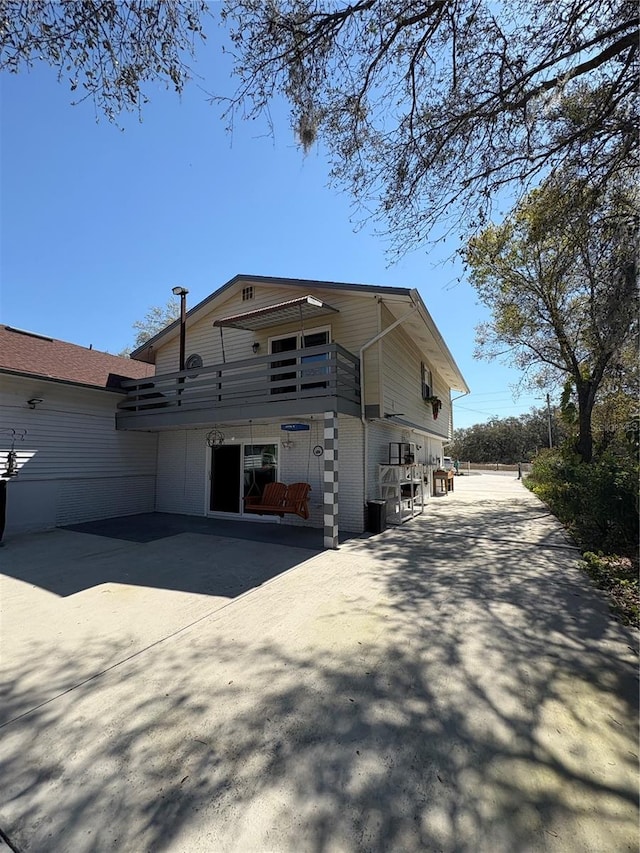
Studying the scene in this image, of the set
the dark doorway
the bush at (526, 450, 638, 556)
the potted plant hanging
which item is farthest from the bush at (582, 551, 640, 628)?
the potted plant hanging

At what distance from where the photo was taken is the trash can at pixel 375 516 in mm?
8609

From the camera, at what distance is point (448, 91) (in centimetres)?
512

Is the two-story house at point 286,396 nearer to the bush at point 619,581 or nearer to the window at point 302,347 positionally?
the window at point 302,347

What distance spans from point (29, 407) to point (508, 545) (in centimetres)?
1071

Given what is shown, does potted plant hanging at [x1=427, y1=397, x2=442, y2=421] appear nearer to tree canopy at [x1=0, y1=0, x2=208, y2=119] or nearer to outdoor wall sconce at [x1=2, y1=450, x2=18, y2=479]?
tree canopy at [x1=0, y1=0, x2=208, y2=119]

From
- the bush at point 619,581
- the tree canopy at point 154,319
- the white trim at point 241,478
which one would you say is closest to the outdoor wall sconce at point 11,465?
the white trim at point 241,478

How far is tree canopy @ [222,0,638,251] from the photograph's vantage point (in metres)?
4.43

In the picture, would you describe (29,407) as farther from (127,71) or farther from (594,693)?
(594,693)

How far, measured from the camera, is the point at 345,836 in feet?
5.70

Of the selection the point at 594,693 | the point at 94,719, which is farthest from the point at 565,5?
the point at 94,719

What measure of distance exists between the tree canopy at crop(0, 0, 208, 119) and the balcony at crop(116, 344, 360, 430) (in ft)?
14.3

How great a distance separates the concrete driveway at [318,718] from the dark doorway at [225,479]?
5.54m

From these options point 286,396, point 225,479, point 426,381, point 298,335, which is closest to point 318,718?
point 286,396

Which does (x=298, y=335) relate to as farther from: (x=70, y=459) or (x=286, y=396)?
(x=70, y=459)
